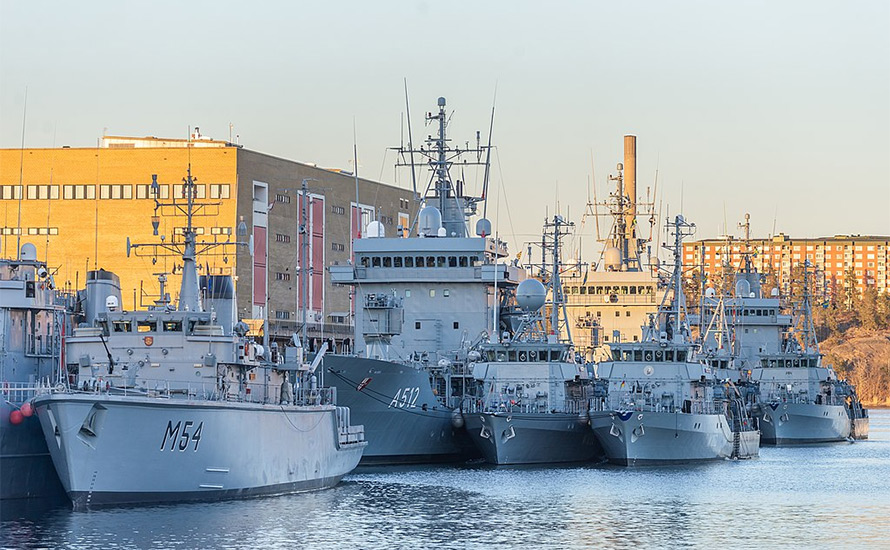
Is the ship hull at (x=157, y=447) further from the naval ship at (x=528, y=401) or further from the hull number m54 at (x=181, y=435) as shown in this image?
the naval ship at (x=528, y=401)

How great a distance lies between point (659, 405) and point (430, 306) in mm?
10375

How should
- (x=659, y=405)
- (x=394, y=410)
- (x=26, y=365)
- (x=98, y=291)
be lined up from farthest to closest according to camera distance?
(x=659, y=405)
(x=394, y=410)
(x=98, y=291)
(x=26, y=365)

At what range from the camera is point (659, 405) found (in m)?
55.5

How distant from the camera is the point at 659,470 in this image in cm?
5247

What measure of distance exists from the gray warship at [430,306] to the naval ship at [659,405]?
5366mm

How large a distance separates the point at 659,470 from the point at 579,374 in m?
6.37

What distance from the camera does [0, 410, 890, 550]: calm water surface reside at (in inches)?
1293

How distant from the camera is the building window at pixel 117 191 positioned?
9800 centimetres

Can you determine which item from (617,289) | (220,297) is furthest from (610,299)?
(220,297)

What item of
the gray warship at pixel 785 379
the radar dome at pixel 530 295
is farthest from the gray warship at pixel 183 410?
the gray warship at pixel 785 379

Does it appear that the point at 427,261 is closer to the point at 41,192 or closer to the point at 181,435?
the point at 181,435

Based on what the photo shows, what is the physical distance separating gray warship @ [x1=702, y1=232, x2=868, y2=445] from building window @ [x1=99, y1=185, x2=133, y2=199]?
121 ft

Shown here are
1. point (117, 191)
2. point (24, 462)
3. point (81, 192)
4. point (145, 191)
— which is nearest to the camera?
point (24, 462)

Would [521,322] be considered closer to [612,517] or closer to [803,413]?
[612,517]
